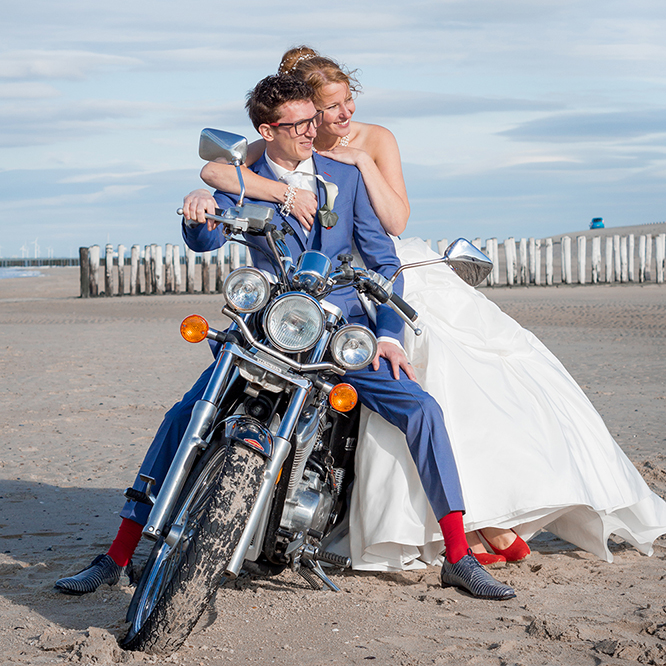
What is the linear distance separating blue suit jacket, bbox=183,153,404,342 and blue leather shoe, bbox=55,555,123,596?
1402mm

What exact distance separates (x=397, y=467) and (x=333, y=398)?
832 mm

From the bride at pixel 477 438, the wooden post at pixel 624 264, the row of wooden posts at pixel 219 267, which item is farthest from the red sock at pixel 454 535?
the wooden post at pixel 624 264

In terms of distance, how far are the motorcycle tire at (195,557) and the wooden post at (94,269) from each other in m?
22.8

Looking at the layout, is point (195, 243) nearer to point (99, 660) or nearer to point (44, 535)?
point (99, 660)

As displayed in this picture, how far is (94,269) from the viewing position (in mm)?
24922

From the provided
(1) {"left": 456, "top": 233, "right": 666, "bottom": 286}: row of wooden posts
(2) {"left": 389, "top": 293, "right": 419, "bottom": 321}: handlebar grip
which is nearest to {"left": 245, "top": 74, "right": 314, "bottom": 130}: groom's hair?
(2) {"left": 389, "top": 293, "right": 419, "bottom": 321}: handlebar grip

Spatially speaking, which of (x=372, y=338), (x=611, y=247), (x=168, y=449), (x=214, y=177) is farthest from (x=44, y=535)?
(x=611, y=247)

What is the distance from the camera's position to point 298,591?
3.70 metres

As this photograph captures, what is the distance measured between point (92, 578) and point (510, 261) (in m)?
23.2

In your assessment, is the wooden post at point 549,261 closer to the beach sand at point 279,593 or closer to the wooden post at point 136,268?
the wooden post at point 136,268

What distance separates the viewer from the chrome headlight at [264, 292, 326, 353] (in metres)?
2.99

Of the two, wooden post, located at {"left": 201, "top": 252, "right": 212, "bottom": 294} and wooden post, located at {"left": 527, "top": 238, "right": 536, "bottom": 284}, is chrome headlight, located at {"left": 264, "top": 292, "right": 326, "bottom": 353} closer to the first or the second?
wooden post, located at {"left": 201, "top": 252, "right": 212, "bottom": 294}

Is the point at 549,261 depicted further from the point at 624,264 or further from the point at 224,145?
the point at 224,145

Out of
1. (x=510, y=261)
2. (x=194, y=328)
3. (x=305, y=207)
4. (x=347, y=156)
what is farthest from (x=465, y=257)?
(x=510, y=261)
